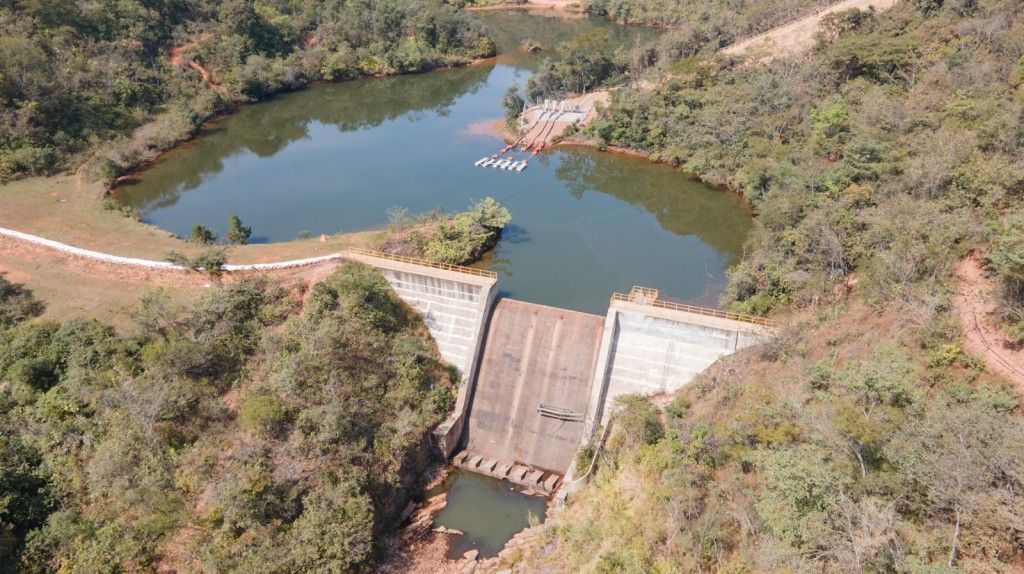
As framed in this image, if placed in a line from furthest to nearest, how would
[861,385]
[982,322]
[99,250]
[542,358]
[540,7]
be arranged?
1. [540,7]
2. [99,250]
3. [542,358]
4. [982,322]
5. [861,385]

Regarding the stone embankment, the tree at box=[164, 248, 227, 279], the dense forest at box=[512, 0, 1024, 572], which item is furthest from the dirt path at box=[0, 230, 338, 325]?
the dense forest at box=[512, 0, 1024, 572]

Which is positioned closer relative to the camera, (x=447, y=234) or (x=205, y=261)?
(x=205, y=261)

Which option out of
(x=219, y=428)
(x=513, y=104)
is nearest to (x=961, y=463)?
(x=219, y=428)

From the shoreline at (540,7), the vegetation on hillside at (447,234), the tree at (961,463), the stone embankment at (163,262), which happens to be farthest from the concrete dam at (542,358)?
the shoreline at (540,7)

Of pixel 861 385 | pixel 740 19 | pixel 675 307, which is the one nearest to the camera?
pixel 861 385

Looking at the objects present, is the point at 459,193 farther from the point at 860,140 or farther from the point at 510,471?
the point at 860,140

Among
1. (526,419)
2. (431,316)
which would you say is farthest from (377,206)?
(526,419)

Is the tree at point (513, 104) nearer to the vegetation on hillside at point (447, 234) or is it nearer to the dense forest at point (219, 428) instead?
the vegetation on hillside at point (447, 234)

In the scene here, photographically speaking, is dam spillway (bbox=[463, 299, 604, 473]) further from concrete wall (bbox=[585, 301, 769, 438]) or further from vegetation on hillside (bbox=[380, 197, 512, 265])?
vegetation on hillside (bbox=[380, 197, 512, 265])
